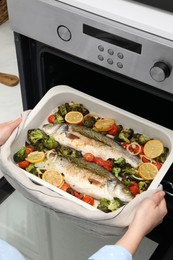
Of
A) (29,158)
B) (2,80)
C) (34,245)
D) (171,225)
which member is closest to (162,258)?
(171,225)

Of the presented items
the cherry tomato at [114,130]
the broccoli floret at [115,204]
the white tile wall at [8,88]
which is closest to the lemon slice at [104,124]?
the cherry tomato at [114,130]

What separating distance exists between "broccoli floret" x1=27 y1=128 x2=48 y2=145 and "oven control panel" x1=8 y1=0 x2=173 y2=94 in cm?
20

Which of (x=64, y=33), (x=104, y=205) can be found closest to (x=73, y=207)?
(x=104, y=205)

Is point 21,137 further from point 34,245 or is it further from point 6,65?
point 6,65

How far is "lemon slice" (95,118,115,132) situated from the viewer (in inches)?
44.9

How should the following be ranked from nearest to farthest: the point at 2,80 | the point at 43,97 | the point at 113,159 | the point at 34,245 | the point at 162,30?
the point at 162,30, the point at 113,159, the point at 43,97, the point at 34,245, the point at 2,80

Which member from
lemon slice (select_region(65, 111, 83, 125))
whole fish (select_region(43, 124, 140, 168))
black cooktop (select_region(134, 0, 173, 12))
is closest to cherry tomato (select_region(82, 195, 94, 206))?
whole fish (select_region(43, 124, 140, 168))

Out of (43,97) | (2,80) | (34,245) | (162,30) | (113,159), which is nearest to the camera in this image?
(162,30)

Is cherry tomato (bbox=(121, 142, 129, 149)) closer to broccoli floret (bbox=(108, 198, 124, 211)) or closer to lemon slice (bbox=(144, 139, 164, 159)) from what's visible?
lemon slice (bbox=(144, 139, 164, 159))

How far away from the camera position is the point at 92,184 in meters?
1.01

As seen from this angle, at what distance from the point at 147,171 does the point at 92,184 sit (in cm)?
13

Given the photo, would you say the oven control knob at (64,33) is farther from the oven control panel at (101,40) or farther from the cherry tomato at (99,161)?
the cherry tomato at (99,161)

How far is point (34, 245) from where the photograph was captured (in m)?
1.52

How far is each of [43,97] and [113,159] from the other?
25cm
